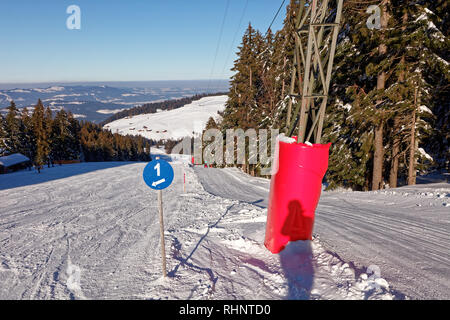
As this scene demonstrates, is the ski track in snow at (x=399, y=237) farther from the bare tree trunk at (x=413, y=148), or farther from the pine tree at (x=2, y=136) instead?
the pine tree at (x=2, y=136)

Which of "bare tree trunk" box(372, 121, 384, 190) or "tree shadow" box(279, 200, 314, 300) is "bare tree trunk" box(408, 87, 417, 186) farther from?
"tree shadow" box(279, 200, 314, 300)

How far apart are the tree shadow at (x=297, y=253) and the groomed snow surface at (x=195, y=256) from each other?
0.02 m

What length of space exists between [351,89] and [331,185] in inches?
226

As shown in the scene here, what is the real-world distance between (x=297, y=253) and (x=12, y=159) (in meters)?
56.3

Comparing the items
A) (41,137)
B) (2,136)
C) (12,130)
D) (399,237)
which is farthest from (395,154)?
(2,136)

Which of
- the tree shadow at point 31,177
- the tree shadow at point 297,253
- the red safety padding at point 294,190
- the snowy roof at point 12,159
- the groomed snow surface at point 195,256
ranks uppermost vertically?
the red safety padding at point 294,190

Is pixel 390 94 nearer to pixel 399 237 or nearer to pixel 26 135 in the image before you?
pixel 399 237

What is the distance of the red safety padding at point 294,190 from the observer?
4.68m

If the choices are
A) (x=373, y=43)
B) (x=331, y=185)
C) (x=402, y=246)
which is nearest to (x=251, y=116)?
(x=331, y=185)

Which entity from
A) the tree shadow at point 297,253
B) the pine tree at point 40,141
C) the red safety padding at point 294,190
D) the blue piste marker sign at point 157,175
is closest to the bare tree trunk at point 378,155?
the red safety padding at point 294,190

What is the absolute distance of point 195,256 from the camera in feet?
17.8

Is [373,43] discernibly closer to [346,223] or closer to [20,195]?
[346,223]

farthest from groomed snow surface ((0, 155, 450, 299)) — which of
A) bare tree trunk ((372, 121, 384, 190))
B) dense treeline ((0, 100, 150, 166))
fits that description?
dense treeline ((0, 100, 150, 166))

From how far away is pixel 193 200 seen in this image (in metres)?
12.1
